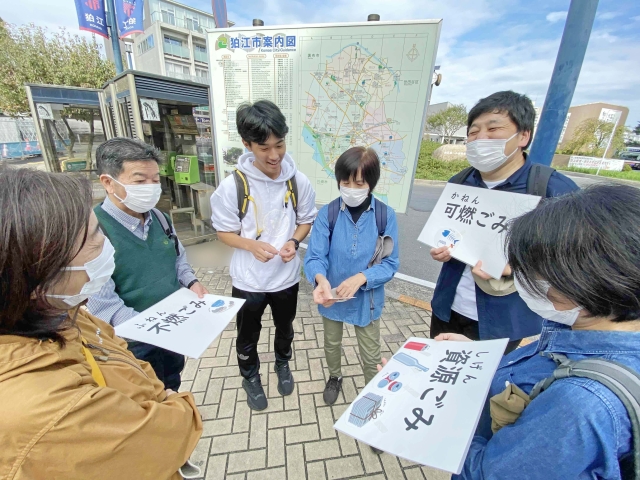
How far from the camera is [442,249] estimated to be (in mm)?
1674

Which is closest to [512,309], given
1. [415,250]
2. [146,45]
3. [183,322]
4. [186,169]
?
[183,322]

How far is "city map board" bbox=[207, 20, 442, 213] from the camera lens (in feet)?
8.29

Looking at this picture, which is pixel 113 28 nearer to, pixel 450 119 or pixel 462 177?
pixel 462 177

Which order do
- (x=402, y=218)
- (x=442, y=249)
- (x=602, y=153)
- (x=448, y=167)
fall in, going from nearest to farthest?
1. (x=442, y=249)
2. (x=402, y=218)
3. (x=448, y=167)
4. (x=602, y=153)

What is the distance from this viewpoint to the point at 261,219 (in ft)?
6.15

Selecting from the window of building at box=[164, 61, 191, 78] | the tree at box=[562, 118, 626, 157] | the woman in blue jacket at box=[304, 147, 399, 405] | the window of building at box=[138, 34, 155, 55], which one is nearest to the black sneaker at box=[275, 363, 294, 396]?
the woman in blue jacket at box=[304, 147, 399, 405]

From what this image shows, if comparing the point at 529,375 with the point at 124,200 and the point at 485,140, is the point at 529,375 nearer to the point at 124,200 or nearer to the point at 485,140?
the point at 485,140

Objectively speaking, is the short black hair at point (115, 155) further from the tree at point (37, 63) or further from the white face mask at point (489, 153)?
the tree at point (37, 63)

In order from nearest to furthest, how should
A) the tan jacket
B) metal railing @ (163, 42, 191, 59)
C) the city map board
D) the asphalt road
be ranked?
the tan jacket → the city map board → the asphalt road → metal railing @ (163, 42, 191, 59)

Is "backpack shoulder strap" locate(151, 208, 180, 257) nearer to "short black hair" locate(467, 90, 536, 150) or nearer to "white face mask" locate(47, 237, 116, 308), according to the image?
"white face mask" locate(47, 237, 116, 308)

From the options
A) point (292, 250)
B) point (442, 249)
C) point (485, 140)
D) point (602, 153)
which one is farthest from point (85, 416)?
point (602, 153)

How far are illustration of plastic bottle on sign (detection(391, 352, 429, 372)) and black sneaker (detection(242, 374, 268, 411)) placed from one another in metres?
1.39

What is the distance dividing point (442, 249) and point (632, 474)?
1153mm

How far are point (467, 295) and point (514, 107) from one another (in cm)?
109
